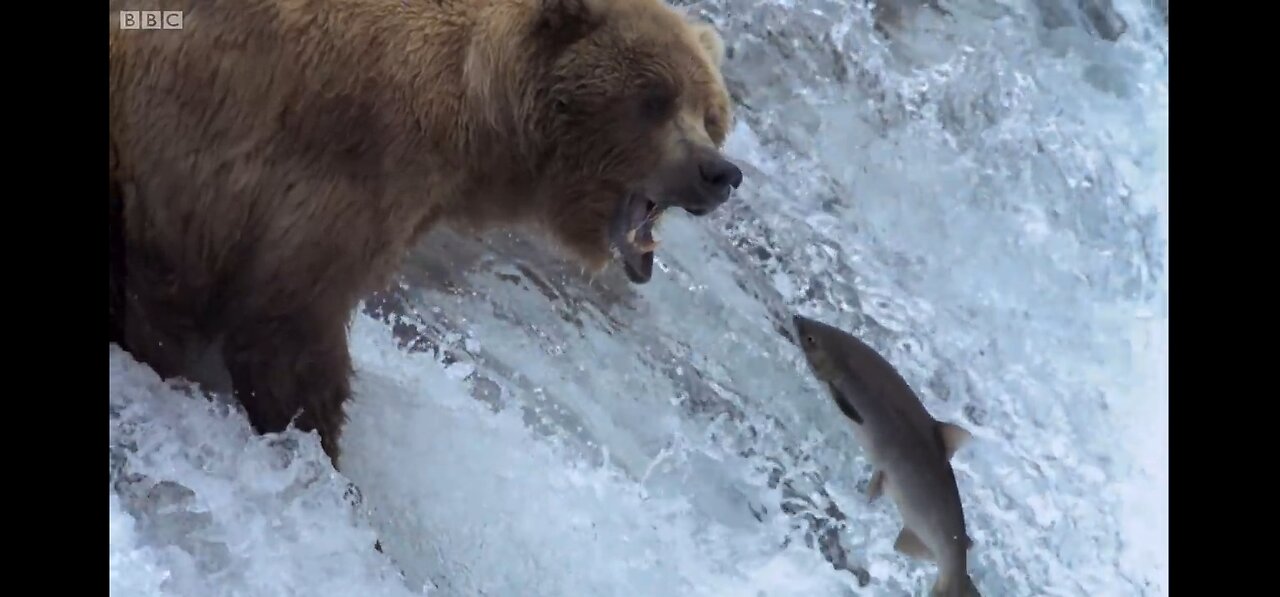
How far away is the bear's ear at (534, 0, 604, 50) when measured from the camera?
1.50 metres

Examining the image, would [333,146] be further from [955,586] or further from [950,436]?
[955,586]

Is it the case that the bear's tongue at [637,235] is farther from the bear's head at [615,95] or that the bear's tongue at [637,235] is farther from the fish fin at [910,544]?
the fish fin at [910,544]

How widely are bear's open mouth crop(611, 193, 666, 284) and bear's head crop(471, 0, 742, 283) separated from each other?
0.08 feet

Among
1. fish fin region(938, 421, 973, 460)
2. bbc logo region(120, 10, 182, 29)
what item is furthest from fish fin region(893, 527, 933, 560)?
bbc logo region(120, 10, 182, 29)

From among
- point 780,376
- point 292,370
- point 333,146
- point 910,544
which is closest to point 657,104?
point 333,146

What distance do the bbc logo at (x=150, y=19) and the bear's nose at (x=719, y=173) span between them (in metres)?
0.70

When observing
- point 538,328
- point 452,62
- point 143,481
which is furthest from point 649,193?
point 143,481

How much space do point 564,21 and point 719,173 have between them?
0.29 m

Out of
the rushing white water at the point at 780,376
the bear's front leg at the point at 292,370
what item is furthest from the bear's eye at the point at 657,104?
the rushing white water at the point at 780,376

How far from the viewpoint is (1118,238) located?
8.14ft

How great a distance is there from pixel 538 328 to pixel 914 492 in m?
0.80

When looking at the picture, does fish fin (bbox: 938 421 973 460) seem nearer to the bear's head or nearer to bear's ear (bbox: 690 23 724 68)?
the bear's head

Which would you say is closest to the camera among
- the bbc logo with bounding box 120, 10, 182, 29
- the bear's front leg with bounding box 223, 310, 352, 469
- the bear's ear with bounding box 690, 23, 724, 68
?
the bbc logo with bounding box 120, 10, 182, 29

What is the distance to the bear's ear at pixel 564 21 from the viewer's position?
4.92 ft
